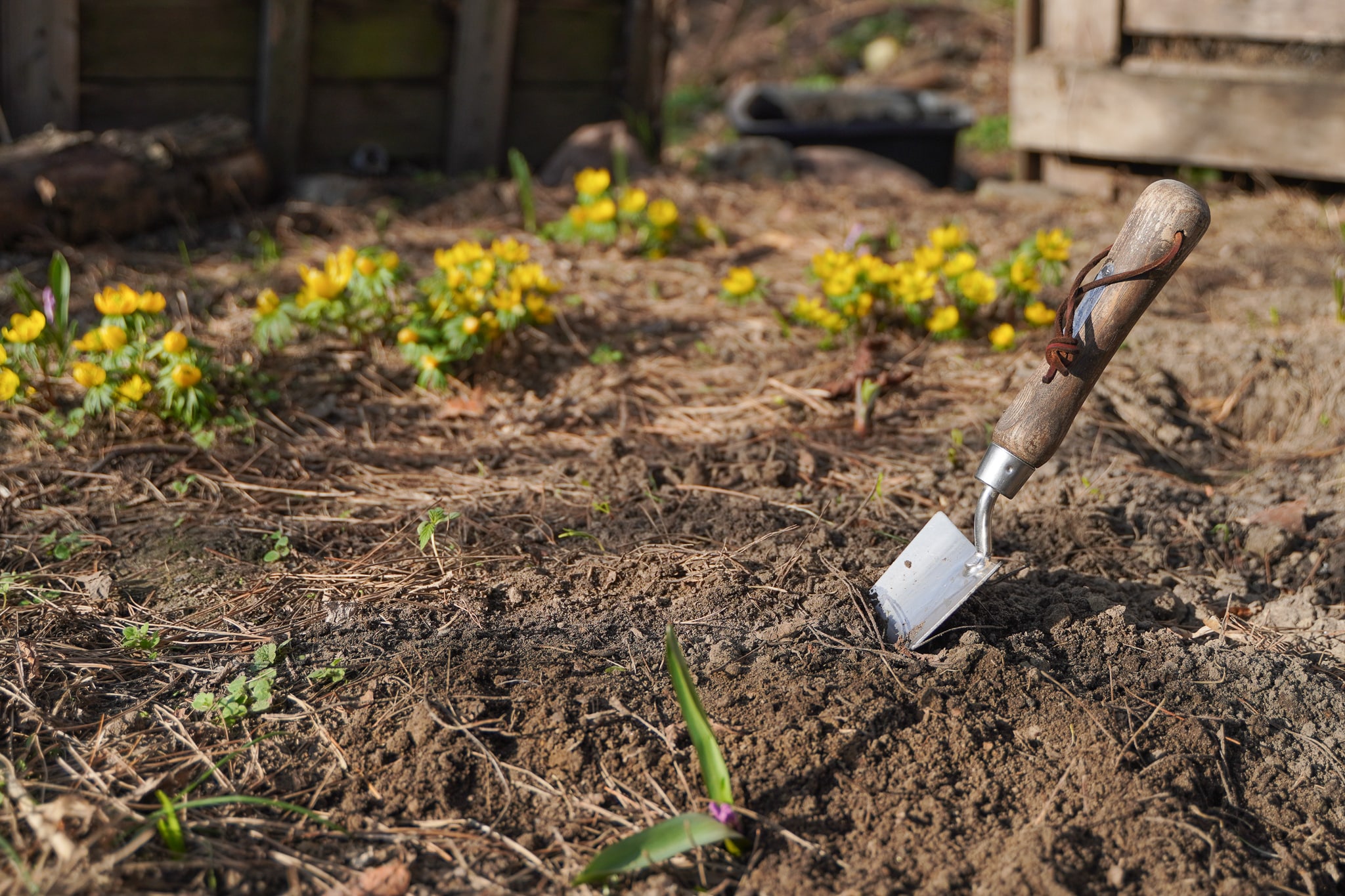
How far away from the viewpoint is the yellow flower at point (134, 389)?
241 centimetres

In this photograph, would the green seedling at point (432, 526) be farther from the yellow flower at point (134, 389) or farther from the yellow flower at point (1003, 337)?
the yellow flower at point (1003, 337)

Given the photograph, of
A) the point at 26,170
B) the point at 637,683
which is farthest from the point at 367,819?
the point at 26,170

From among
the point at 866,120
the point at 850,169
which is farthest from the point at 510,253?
the point at 866,120

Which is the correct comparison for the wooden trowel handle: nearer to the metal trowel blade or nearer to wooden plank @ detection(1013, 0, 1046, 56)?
the metal trowel blade

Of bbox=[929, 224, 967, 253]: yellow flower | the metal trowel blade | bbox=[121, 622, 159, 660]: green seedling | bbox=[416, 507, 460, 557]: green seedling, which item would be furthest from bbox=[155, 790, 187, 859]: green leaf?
bbox=[929, 224, 967, 253]: yellow flower

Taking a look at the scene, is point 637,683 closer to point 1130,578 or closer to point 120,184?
point 1130,578

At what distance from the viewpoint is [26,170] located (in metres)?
3.60

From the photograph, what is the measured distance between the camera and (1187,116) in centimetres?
476

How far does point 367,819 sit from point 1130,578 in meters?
1.63

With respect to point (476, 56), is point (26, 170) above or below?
below

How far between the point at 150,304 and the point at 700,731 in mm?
1918

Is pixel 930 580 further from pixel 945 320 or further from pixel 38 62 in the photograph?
pixel 38 62

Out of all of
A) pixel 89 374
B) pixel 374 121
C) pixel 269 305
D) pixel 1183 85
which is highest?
pixel 1183 85

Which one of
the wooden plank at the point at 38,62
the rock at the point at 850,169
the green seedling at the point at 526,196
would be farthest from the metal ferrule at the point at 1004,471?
the wooden plank at the point at 38,62
